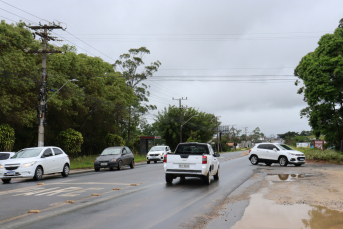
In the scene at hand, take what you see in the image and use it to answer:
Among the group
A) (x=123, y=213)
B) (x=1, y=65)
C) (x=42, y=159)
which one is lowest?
(x=123, y=213)

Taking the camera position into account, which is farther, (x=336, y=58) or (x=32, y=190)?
(x=336, y=58)

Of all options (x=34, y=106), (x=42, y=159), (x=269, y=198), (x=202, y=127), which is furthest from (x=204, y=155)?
(x=202, y=127)

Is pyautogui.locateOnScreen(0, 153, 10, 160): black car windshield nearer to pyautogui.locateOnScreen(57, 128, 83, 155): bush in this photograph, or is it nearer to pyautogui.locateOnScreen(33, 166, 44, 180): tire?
pyautogui.locateOnScreen(33, 166, 44, 180): tire

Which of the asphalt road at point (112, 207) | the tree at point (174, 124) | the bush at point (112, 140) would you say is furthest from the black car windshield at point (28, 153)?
the tree at point (174, 124)

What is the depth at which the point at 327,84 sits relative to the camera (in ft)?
100.0

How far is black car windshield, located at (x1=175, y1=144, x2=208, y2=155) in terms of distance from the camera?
14758mm

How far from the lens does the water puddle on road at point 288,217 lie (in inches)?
264

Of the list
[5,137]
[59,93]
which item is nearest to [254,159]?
[59,93]

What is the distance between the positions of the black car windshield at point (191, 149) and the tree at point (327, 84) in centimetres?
2020

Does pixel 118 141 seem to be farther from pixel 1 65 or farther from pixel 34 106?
pixel 1 65

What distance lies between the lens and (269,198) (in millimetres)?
10125

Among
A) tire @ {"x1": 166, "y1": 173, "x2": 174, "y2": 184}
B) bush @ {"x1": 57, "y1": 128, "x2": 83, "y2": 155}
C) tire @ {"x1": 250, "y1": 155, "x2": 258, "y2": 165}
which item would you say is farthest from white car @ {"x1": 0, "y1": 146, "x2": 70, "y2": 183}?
bush @ {"x1": 57, "y1": 128, "x2": 83, "y2": 155}

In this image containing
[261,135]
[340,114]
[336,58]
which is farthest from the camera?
[261,135]

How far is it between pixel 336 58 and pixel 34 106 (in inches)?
1080
